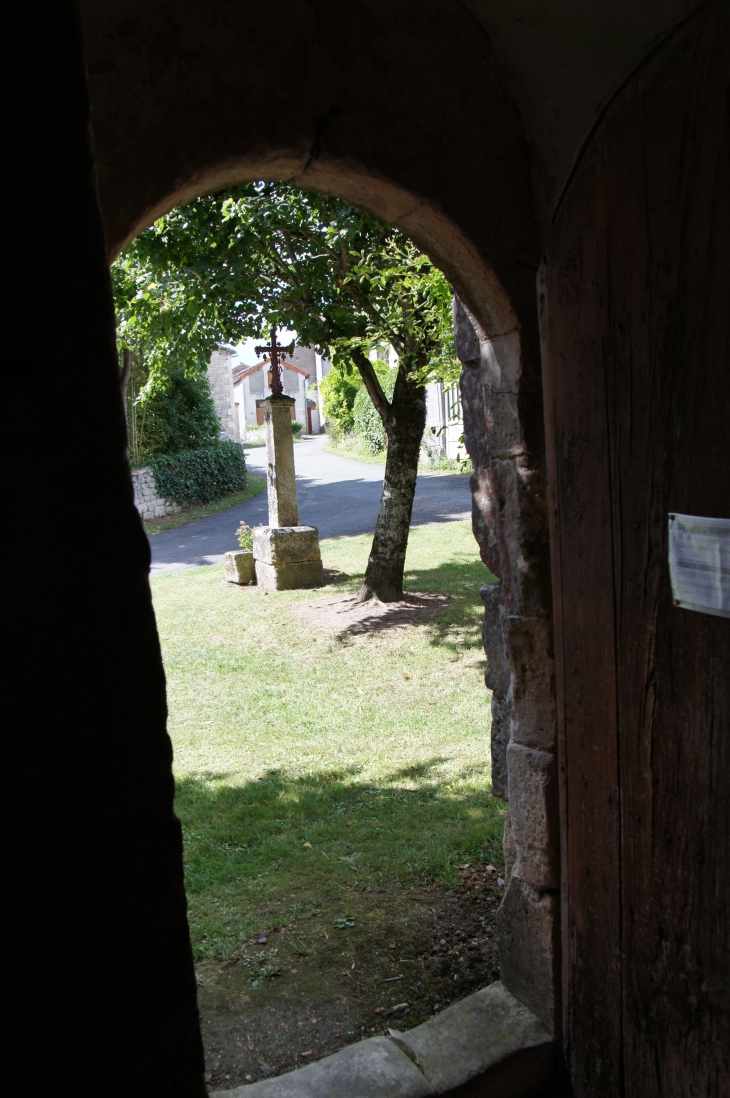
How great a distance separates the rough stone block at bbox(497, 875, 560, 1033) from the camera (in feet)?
7.63

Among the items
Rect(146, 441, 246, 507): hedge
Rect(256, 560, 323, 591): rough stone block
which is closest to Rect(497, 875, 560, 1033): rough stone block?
Rect(256, 560, 323, 591): rough stone block

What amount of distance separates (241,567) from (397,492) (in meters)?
3.24

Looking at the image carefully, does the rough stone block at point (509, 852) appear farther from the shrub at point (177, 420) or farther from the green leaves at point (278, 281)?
the shrub at point (177, 420)

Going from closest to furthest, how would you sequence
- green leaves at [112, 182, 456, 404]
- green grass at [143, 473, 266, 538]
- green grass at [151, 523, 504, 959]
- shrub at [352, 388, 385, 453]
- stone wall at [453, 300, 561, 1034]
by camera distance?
stone wall at [453, 300, 561, 1034]
green grass at [151, 523, 504, 959]
green leaves at [112, 182, 456, 404]
green grass at [143, 473, 266, 538]
shrub at [352, 388, 385, 453]

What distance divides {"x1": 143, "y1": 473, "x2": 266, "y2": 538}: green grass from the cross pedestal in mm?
5705

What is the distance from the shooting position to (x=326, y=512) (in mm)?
17719

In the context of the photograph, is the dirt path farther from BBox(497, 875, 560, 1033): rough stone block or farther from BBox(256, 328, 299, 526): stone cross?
BBox(256, 328, 299, 526): stone cross

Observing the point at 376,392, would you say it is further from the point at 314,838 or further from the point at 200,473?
the point at 200,473

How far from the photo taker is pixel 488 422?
96.7 inches

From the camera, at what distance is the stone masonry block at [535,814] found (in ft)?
7.58


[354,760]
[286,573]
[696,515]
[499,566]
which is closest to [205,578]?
[286,573]

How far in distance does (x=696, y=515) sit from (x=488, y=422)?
95cm

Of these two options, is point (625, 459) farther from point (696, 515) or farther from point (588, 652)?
point (588, 652)

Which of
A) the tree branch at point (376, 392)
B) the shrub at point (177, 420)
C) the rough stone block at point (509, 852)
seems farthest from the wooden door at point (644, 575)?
the shrub at point (177, 420)
